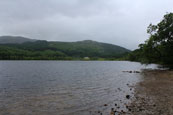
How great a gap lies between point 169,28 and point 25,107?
53.0 m

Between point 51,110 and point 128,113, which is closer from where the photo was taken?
point 128,113

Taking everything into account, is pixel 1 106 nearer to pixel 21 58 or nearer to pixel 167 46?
pixel 167 46

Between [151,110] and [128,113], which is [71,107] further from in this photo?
[151,110]

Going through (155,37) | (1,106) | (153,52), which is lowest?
(1,106)

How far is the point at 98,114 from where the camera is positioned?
10.5 metres

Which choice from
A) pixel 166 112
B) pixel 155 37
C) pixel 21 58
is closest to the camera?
pixel 166 112

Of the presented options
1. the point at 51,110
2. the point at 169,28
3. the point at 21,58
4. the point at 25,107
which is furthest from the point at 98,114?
the point at 21,58

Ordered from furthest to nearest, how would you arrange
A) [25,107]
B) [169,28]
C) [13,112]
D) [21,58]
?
[21,58]
[169,28]
[25,107]
[13,112]

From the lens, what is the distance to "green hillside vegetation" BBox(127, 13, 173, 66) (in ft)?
165

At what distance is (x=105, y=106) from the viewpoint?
12.4m

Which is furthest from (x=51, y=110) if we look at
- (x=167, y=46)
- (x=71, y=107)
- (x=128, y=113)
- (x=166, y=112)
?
(x=167, y=46)

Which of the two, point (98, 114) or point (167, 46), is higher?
point (167, 46)

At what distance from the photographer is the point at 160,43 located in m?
54.0

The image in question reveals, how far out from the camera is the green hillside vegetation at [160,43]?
50.4 metres
